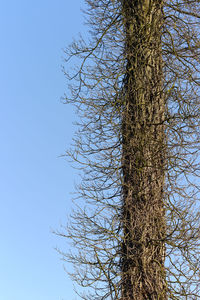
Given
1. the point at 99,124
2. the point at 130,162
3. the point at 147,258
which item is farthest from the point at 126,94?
the point at 147,258

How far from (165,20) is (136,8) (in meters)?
0.62

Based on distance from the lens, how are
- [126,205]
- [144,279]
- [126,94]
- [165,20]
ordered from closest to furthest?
1. [144,279]
2. [126,205]
3. [126,94]
4. [165,20]

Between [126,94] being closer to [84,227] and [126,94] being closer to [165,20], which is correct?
[165,20]

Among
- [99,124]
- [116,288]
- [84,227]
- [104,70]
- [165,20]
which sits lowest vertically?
[116,288]

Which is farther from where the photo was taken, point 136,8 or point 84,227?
point 136,8

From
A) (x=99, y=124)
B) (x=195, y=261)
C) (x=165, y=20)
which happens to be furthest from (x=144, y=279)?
(x=165, y=20)

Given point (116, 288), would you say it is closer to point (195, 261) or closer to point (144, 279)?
point (144, 279)

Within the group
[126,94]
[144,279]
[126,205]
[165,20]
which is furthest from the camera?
[165,20]

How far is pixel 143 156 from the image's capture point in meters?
8.12

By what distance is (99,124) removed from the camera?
8812 millimetres

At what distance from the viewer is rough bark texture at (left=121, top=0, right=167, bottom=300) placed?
24.8 feet

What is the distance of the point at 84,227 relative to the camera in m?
8.19

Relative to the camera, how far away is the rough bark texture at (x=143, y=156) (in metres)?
7.55

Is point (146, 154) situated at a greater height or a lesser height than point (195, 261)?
greater
